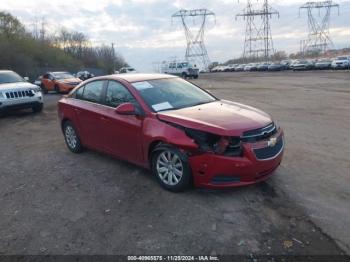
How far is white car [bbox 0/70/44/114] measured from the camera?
12137 mm

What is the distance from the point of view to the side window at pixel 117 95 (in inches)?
221

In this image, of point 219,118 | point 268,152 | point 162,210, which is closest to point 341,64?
point 268,152

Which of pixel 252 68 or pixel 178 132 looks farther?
pixel 252 68

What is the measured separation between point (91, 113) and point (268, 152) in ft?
10.1

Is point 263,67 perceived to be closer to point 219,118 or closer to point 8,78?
point 8,78

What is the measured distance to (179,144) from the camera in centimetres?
468

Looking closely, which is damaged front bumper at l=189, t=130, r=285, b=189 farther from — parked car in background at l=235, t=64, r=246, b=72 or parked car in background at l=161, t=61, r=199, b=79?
parked car in background at l=235, t=64, r=246, b=72

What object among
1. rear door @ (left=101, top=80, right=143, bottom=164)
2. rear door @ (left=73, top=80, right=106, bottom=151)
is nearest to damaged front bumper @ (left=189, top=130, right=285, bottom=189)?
rear door @ (left=101, top=80, right=143, bottom=164)

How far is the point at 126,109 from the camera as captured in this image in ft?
17.2

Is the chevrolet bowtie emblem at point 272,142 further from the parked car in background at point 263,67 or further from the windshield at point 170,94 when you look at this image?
the parked car in background at point 263,67

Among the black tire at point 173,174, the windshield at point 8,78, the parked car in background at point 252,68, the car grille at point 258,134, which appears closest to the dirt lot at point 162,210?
the black tire at point 173,174

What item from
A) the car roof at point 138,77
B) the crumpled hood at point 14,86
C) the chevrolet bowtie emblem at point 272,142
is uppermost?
the car roof at point 138,77

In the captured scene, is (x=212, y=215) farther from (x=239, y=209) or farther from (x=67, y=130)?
(x=67, y=130)

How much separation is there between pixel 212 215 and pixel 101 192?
66.9 inches
